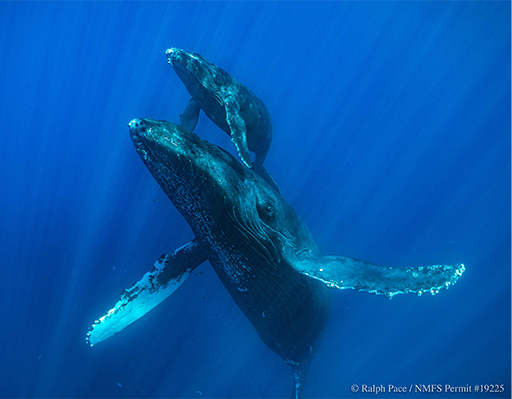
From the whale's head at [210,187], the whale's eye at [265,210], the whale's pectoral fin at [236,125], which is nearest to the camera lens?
the whale's head at [210,187]

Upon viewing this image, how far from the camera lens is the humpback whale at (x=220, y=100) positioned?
671 cm

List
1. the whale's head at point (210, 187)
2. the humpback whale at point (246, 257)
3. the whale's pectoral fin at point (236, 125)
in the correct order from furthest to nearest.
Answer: the whale's pectoral fin at point (236, 125) → the humpback whale at point (246, 257) → the whale's head at point (210, 187)

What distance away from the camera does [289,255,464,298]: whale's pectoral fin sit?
3252mm

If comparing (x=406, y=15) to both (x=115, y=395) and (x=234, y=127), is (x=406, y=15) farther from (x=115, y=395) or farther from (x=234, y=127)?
(x=115, y=395)

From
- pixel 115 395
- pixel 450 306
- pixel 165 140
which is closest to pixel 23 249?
pixel 115 395

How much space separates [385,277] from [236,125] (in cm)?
442

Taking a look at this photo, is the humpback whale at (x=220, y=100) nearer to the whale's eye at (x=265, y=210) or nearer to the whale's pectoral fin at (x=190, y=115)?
the whale's pectoral fin at (x=190, y=115)

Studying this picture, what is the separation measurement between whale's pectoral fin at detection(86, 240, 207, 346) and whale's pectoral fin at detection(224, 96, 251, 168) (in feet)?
6.69

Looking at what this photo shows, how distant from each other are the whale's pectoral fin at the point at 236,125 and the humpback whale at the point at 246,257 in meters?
1.51

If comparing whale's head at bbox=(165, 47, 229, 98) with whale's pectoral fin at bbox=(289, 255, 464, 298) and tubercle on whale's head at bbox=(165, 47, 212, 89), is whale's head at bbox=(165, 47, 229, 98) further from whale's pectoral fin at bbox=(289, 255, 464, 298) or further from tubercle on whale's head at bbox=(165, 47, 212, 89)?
whale's pectoral fin at bbox=(289, 255, 464, 298)

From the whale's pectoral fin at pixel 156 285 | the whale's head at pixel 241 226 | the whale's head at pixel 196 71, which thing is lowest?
the whale's pectoral fin at pixel 156 285

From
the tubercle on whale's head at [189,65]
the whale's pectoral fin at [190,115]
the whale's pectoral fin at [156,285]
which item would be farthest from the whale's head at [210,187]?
the whale's pectoral fin at [190,115]

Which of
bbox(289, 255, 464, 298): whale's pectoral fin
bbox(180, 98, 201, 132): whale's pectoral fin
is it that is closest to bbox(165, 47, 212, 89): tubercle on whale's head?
bbox(180, 98, 201, 132): whale's pectoral fin

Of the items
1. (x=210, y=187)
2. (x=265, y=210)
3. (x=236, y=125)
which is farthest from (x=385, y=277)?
(x=236, y=125)
